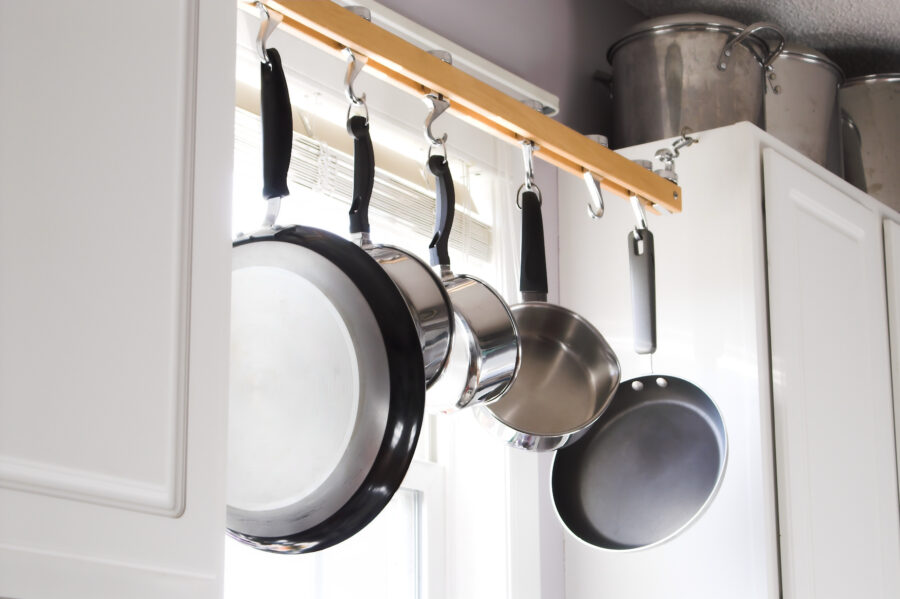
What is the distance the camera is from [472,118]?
4.45ft

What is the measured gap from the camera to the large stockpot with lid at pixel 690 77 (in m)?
2.07

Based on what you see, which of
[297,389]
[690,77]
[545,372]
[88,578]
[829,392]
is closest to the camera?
[88,578]

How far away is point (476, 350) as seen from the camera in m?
1.26

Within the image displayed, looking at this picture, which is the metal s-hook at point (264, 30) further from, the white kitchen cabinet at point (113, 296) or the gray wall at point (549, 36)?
the gray wall at point (549, 36)

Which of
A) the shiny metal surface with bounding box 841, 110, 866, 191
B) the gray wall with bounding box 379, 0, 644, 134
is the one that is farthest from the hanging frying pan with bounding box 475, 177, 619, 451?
the shiny metal surface with bounding box 841, 110, 866, 191

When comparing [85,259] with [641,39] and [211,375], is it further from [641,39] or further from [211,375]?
[641,39]

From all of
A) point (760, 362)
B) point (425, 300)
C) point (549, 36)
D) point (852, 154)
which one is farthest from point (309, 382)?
point (852, 154)

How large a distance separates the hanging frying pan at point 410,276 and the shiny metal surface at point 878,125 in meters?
1.80

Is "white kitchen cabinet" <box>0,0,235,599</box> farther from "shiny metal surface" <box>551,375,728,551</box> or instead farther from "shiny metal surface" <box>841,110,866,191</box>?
"shiny metal surface" <box>841,110,866,191</box>

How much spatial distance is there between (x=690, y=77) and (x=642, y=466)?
79cm

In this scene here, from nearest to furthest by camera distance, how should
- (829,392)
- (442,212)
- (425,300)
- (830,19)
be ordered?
(425,300)
(442,212)
(829,392)
(830,19)

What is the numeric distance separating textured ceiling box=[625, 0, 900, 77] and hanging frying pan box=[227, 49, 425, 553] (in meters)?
1.65

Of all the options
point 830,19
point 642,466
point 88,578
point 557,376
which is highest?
point 830,19

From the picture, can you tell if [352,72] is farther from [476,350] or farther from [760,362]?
[760,362]
